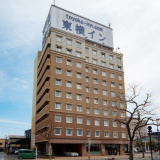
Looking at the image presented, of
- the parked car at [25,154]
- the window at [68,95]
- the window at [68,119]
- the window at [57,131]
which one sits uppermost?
the window at [68,95]

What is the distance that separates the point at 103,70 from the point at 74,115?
1896cm

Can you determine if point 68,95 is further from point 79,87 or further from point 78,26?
point 78,26

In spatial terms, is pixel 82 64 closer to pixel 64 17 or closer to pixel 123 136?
pixel 64 17

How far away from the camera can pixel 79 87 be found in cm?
5791

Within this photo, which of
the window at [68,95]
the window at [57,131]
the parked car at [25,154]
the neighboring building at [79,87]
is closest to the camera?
the parked car at [25,154]

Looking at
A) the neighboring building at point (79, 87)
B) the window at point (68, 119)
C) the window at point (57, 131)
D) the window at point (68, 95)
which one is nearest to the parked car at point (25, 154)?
the neighboring building at point (79, 87)

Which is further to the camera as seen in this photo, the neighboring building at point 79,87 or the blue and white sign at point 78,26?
the blue and white sign at point 78,26

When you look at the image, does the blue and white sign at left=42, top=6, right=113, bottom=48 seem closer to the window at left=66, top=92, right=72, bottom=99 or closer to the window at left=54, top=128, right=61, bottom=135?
the window at left=66, top=92, right=72, bottom=99

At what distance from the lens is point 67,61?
58.2 m

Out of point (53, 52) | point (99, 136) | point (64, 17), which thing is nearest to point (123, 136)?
point (99, 136)

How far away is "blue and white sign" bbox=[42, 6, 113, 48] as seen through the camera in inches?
2377

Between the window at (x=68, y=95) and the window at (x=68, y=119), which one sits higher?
the window at (x=68, y=95)

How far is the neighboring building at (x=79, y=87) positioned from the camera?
174 feet

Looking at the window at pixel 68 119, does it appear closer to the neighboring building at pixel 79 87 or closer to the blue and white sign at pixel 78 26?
the neighboring building at pixel 79 87
